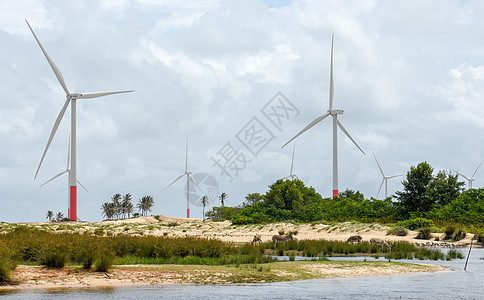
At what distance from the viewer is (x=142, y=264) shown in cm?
3134

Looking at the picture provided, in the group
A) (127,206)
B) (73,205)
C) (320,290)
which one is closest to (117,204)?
(127,206)

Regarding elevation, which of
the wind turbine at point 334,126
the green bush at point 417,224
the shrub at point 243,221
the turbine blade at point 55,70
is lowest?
the green bush at point 417,224

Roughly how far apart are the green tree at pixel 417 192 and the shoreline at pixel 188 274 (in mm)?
49058

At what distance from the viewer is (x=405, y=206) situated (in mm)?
83000

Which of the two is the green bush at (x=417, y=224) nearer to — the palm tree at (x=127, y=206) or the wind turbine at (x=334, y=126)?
the wind turbine at (x=334, y=126)

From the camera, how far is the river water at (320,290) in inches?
869

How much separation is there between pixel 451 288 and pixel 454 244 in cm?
3038

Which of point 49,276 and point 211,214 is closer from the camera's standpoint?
point 49,276

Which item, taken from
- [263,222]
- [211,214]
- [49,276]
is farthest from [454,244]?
[211,214]

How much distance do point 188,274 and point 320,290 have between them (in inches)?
270

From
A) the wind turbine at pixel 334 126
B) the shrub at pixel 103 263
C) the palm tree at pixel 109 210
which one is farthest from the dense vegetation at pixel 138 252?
the palm tree at pixel 109 210

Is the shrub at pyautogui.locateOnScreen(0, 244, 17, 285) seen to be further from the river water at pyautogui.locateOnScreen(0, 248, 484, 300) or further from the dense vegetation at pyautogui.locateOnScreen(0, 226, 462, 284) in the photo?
the river water at pyautogui.locateOnScreen(0, 248, 484, 300)

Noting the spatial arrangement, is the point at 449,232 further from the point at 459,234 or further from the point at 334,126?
the point at 334,126

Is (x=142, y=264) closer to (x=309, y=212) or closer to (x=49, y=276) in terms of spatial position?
(x=49, y=276)
